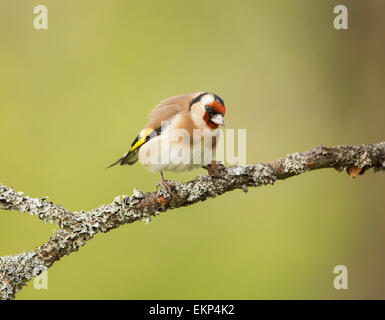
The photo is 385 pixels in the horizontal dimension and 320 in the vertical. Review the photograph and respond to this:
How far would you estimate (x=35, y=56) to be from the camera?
405cm

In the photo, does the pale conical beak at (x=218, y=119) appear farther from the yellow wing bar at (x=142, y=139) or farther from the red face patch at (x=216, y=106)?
the yellow wing bar at (x=142, y=139)

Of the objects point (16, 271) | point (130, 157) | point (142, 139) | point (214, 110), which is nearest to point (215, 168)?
point (214, 110)

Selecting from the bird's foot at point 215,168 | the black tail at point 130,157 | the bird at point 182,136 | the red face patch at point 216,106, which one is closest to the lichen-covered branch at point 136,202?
the bird's foot at point 215,168

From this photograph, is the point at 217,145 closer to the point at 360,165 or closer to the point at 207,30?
the point at 360,165

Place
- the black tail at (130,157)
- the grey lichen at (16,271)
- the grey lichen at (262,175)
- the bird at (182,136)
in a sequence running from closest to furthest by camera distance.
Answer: the grey lichen at (16,271) < the grey lichen at (262,175) < the bird at (182,136) < the black tail at (130,157)

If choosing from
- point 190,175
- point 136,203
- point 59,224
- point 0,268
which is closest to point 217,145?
point 136,203

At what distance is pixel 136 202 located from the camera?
198 centimetres

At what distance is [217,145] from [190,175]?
1.37m

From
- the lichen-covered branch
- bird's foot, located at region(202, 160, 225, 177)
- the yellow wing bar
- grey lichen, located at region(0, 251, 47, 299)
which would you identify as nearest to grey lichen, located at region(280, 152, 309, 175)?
the lichen-covered branch

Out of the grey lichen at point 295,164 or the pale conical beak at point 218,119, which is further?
the pale conical beak at point 218,119

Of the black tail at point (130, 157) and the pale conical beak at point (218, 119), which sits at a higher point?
the pale conical beak at point (218, 119)

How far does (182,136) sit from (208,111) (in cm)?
16

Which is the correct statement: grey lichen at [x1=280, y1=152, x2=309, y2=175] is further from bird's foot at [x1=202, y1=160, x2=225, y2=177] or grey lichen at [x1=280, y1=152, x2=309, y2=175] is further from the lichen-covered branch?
bird's foot at [x1=202, y1=160, x2=225, y2=177]

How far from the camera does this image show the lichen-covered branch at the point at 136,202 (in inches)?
71.6
